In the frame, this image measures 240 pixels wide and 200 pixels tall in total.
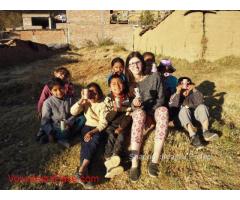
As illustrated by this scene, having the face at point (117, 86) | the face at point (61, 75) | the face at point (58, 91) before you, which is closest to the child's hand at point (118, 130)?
the face at point (117, 86)

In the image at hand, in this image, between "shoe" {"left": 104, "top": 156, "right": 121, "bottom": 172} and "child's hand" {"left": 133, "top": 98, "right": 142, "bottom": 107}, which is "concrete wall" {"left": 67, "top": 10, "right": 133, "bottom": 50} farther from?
"shoe" {"left": 104, "top": 156, "right": 121, "bottom": 172}

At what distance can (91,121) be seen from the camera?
4.62m

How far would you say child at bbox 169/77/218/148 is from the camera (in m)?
4.63

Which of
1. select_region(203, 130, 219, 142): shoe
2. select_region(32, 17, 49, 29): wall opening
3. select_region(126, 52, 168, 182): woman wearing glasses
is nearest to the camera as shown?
select_region(126, 52, 168, 182): woman wearing glasses

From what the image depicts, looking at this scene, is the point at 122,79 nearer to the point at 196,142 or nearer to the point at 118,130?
the point at 118,130

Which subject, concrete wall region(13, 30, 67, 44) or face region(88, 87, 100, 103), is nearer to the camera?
face region(88, 87, 100, 103)

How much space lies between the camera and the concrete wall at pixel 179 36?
34.8 ft

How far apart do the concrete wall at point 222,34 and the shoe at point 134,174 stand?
24.7 ft

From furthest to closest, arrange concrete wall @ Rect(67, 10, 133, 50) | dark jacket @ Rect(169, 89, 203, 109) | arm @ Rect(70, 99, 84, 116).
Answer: concrete wall @ Rect(67, 10, 133, 50)
dark jacket @ Rect(169, 89, 203, 109)
arm @ Rect(70, 99, 84, 116)

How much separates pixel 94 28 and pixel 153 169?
19156 mm

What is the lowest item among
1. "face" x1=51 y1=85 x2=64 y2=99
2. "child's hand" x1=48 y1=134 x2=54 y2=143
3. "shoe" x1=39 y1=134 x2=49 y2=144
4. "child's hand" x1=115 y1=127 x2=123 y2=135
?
"shoe" x1=39 y1=134 x2=49 y2=144

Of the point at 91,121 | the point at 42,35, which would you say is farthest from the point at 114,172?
the point at 42,35

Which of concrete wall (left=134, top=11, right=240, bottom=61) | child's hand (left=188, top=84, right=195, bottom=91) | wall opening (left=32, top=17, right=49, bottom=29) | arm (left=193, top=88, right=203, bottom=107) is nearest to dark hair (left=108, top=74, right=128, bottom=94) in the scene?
child's hand (left=188, top=84, right=195, bottom=91)

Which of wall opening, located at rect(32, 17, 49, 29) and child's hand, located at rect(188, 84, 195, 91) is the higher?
wall opening, located at rect(32, 17, 49, 29)
